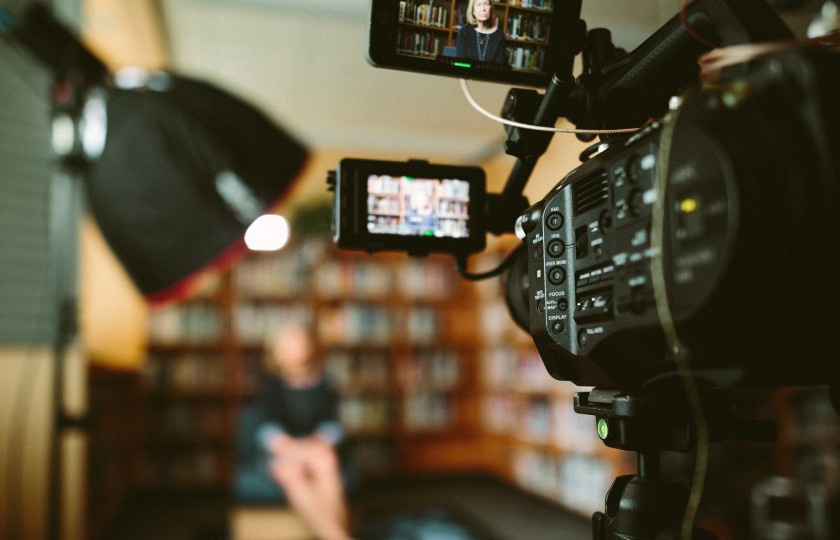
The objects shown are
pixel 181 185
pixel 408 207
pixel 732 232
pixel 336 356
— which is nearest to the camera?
pixel 732 232

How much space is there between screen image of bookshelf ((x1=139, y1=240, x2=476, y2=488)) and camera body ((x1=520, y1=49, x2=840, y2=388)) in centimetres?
380

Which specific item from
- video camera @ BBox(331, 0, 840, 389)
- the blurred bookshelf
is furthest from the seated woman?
video camera @ BBox(331, 0, 840, 389)

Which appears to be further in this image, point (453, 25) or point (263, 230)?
point (263, 230)

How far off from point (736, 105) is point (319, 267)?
4.04 meters

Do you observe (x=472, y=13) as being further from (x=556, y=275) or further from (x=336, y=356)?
(x=336, y=356)

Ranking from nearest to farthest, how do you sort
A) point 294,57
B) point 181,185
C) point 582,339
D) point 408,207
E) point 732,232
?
point 732,232, point 582,339, point 408,207, point 181,185, point 294,57

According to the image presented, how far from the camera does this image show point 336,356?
4.34 meters

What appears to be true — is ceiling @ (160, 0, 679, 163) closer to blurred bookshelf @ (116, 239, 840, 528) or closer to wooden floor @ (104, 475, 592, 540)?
blurred bookshelf @ (116, 239, 840, 528)

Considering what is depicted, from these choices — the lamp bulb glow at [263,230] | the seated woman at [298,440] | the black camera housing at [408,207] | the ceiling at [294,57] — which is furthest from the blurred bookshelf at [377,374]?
the black camera housing at [408,207]

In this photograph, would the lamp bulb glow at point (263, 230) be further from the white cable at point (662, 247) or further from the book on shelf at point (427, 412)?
the book on shelf at point (427, 412)

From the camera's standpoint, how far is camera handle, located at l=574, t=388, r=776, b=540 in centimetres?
51

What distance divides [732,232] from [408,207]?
381 millimetres

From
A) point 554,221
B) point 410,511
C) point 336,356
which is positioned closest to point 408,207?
point 554,221

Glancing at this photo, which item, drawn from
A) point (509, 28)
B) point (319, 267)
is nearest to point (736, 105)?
point (509, 28)
